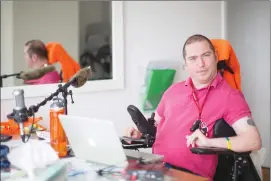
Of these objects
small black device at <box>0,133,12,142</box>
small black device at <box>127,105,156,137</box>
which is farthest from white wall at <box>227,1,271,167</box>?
small black device at <box>0,133,12,142</box>

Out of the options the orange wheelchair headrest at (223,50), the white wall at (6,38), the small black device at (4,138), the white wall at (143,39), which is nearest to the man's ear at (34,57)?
the white wall at (6,38)

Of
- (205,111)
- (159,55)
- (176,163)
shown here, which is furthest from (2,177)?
(159,55)

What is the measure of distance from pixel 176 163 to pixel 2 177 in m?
0.73

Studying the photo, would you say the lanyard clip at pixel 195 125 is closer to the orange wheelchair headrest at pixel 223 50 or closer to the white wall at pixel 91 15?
the orange wheelchair headrest at pixel 223 50

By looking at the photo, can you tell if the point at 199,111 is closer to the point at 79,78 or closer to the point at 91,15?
the point at 79,78

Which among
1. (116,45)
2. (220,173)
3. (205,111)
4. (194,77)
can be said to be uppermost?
(116,45)

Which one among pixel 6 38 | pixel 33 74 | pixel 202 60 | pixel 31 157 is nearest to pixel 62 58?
pixel 6 38

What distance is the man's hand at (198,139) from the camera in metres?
1.47

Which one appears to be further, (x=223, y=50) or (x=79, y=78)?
(x=223, y=50)

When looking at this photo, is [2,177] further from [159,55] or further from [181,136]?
[159,55]

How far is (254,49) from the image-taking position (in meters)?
2.78

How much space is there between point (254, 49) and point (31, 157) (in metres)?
2.04

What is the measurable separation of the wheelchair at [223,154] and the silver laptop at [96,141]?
202 millimetres

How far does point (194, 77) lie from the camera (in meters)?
1.71
